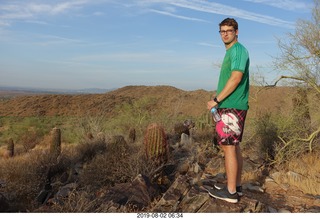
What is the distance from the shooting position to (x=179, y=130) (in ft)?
41.8

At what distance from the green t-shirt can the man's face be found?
0.09 meters

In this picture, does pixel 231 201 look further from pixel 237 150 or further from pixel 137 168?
A: pixel 137 168

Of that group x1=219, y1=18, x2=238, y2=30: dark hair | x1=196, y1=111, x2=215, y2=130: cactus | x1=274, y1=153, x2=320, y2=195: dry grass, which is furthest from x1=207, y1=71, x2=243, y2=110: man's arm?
x1=196, y1=111, x2=215, y2=130: cactus

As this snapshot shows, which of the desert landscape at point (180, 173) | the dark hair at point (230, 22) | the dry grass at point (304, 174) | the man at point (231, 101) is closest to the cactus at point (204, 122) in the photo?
the desert landscape at point (180, 173)

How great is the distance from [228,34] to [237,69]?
0.53 meters

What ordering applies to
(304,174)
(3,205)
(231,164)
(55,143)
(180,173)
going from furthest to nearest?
(55,143) < (180,173) < (304,174) < (3,205) < (231,164)

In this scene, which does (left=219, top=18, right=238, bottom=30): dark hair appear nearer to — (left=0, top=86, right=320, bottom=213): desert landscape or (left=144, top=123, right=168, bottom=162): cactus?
(left=0, top=86, right=320, bottom=213): desert landscape

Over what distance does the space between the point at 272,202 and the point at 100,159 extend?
13.0 feet

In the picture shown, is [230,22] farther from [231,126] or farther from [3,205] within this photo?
[3,205]

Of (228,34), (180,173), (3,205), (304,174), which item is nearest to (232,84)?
(228,34)

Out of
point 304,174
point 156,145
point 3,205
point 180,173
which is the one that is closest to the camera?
point 3,205

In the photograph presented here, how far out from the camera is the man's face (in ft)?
14.9

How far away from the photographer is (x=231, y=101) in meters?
4.46

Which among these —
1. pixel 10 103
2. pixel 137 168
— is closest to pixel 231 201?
pixel 137 168
